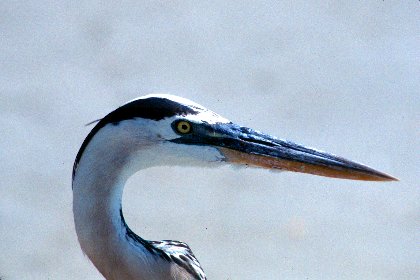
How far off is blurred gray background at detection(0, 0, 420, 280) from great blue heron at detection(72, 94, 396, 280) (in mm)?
1252

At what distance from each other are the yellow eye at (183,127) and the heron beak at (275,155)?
0.08 meters

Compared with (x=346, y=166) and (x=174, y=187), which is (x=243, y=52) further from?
(x=346, y=166)

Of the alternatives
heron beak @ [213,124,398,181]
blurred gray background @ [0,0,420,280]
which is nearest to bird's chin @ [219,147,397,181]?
heron beak @ [213,124,398,181]

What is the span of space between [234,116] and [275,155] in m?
1.78

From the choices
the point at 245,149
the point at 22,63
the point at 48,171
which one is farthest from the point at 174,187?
the point at 245,149

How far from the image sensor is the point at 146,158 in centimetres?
202

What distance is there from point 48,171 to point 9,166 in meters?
0.16

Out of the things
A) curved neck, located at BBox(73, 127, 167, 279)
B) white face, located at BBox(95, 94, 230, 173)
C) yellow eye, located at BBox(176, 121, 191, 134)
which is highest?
yellow eye, located at BBox(176, 121, 191, 134)

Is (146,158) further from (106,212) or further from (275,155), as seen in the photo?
(275,155)

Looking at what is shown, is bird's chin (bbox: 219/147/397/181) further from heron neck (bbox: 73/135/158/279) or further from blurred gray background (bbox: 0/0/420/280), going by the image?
blurred gray background (bbox: 0/0/420/280)

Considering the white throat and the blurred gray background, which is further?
the blurred gray background

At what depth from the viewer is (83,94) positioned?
12.9 ft

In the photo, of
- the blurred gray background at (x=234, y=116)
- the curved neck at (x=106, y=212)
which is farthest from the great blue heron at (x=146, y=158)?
the blurred gray background at (x=234, y=116)

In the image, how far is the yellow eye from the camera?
6.54 ft
